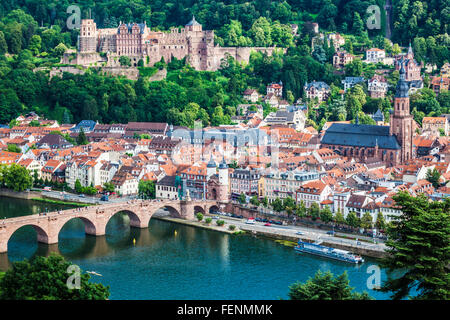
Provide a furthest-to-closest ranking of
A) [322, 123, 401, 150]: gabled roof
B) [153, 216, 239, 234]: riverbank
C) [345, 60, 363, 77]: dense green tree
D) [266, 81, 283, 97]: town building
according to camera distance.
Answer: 1. [345, 60, 363, 77]: dense green tree
2. [266, 81, 283, 97]: town building
3. [322, 123, 401, 150]: gabled roof
4. [153, 216, 239, 234]: riverbank

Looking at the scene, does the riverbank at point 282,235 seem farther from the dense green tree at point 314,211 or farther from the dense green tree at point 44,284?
the dense green tree at point 44,284

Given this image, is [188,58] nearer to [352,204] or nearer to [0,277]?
[352,204]

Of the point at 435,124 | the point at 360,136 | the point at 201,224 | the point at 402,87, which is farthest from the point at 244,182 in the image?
the point at 435,124

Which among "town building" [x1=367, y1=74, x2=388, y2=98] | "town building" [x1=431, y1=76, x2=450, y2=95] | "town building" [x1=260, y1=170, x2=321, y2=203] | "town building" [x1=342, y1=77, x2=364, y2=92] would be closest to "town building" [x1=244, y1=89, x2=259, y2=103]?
"town building" [x1=342, y1=77, x2=364, y2=92]

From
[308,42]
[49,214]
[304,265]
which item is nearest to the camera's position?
[304,265]

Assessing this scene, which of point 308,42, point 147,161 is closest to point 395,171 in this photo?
point 147,161

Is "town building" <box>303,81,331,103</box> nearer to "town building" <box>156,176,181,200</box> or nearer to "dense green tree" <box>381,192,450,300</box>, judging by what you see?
"town building" <box>156,176,181,200</box>

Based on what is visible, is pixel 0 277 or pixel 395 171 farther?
pixel 395 171
